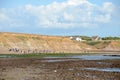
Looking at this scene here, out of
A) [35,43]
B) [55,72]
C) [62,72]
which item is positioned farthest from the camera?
[35,43]

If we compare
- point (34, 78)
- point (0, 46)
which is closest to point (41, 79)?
point (34, 78)

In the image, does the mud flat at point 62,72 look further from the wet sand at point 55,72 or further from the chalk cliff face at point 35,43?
the chalk cliff face at point 35,43

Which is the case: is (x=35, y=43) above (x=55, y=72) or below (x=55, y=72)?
below

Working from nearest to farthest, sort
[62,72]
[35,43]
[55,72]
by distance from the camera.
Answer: [62,72], [55,72], [35,43]

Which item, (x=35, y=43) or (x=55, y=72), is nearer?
(x=55, y=72)

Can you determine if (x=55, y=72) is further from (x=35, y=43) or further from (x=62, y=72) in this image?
(x=35, y=43)

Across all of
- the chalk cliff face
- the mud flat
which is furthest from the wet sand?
the chalk cliff face

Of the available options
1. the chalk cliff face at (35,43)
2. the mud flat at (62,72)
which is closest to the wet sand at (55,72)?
the mud flat at (62,72)

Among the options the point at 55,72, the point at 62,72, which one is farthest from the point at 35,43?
the point at 62,72

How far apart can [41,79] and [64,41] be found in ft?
427

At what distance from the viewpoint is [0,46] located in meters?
120

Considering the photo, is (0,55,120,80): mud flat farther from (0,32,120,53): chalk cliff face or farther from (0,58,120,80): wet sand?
(0,32,120,53): chalk cliff face

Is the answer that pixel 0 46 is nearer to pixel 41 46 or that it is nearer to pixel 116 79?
pixel 41 46

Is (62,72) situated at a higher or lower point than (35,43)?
higher
